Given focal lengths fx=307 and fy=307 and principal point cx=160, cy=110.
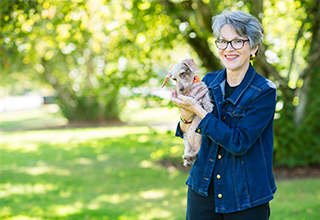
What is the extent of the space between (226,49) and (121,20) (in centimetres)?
686

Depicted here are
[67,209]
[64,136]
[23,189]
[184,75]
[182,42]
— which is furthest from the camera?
[64,136]

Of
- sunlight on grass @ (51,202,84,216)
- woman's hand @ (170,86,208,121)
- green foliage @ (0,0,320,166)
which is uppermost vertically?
green foliage @ (0,0,320,166)

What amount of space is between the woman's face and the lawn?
12.9 ft

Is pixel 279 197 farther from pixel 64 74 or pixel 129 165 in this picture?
pixel 64 74

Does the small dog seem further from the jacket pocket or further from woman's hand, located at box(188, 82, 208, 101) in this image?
the jacket pocket

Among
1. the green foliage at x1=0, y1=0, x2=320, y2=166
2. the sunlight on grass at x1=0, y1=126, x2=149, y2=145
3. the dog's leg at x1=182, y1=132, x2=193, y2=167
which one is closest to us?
the dog's leg at x1=182, y1=132, x2=193, y2=167

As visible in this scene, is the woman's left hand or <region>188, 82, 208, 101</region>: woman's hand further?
<region>188, 82, 208, 101</region>: woman's hand

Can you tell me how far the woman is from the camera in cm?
211

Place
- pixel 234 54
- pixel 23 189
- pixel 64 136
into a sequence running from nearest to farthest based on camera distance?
1. pixel 234 54
2. pixel 23 189
3. pixel 64 136

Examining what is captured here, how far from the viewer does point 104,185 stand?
7.67 m

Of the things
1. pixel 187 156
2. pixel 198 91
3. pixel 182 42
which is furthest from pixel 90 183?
pixel 198 91

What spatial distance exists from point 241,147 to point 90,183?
6.46 m

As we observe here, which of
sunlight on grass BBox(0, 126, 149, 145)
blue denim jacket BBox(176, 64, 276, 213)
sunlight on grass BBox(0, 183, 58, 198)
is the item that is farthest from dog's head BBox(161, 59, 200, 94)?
sunlight on grass BBox(0, 126, 149, 145)

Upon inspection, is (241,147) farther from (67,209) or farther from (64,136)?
(64,136)
